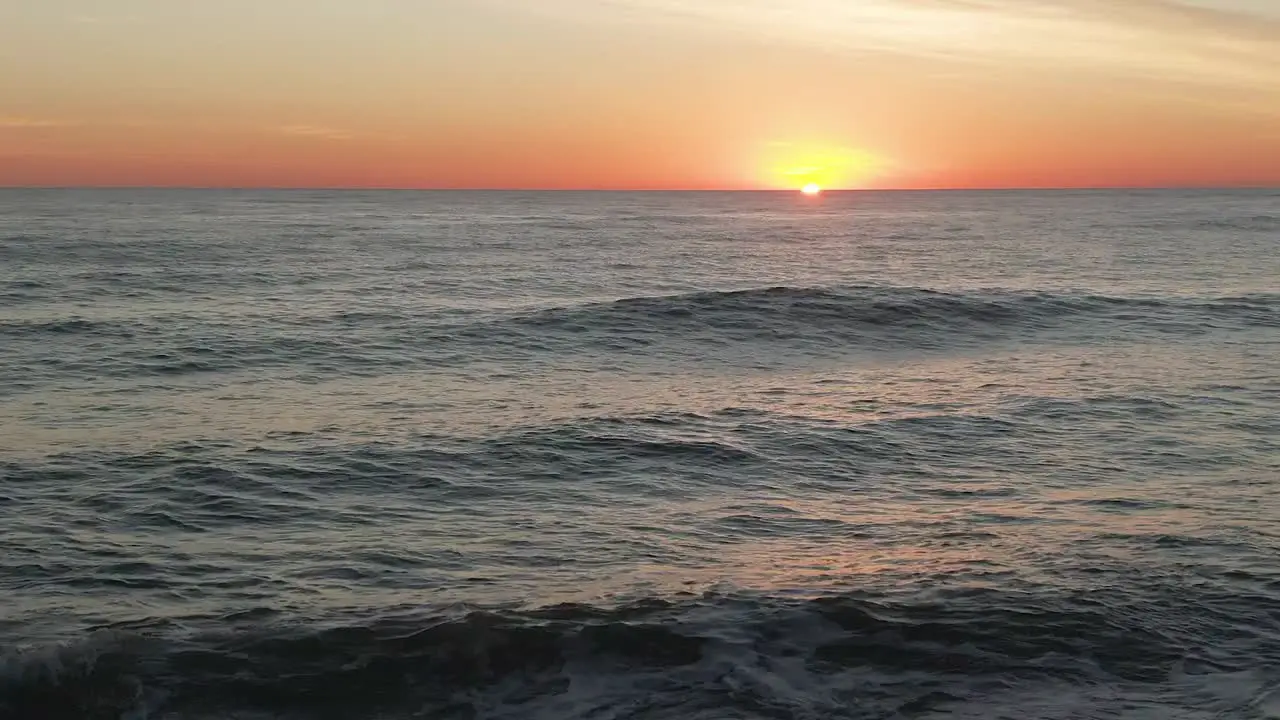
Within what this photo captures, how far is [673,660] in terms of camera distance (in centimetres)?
866

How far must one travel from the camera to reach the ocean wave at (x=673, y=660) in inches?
314

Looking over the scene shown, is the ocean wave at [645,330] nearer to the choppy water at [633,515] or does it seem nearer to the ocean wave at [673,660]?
the choppy water at [633,515]

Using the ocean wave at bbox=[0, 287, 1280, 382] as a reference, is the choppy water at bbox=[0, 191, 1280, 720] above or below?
below

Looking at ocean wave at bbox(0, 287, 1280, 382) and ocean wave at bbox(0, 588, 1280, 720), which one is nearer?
ocean wave at bbox(0, 588, 1280, 720)

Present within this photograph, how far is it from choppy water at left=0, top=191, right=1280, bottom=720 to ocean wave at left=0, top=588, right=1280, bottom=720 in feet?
0.11

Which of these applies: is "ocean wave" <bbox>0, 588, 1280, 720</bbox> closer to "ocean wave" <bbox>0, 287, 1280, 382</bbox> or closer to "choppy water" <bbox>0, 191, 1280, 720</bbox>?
"choppy water" <bbox>0, 191, 1280, 720</bbox>

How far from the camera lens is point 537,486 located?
1384 cm

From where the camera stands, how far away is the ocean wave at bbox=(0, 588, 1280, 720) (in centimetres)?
798

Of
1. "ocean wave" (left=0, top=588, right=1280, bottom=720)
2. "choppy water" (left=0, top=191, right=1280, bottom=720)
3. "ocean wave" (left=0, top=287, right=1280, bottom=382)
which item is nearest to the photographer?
"ocean wave" (left=0, top=588, right=1280, bottom=720)

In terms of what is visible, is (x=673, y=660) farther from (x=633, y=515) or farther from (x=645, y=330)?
(x=645, y=330)

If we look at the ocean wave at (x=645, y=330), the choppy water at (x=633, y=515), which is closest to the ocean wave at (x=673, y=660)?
the choppy water at (x=633, y=515)

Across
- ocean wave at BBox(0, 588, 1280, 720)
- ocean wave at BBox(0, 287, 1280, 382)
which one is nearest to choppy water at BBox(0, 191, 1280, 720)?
ocean wave at BBox(0, 588, 1280, 720)

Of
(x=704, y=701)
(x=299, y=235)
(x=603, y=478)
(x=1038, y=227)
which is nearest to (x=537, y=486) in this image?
(x=603, y=478)

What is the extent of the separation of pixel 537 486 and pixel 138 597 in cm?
516
